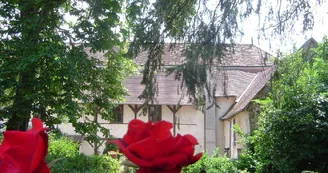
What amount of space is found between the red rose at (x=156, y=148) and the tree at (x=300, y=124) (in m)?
8.56

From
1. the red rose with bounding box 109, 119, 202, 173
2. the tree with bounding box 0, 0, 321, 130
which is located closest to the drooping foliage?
the tree with bounding box 0, 0, 321, 130

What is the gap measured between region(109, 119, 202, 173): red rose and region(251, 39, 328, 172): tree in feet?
28.1

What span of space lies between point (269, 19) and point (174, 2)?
1.26 metres

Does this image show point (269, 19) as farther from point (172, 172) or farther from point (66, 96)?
point (66, 96)

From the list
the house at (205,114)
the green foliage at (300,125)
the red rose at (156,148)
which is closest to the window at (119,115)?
the house at (205,114)

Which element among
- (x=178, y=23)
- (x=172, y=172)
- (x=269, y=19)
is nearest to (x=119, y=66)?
(x=178, y=23)

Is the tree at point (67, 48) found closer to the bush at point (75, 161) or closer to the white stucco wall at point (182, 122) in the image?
the bush at point (75, 161)

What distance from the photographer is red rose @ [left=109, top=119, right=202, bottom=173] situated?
72 cm

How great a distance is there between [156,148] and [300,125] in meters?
9.40

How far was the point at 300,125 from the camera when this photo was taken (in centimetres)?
962

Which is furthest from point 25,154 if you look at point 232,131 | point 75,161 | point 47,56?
point 232,131

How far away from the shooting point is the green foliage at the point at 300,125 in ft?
31.1

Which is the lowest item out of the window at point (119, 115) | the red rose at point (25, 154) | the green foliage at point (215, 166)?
the green foliage at point (215, 166)

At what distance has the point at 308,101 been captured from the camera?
9.91m
